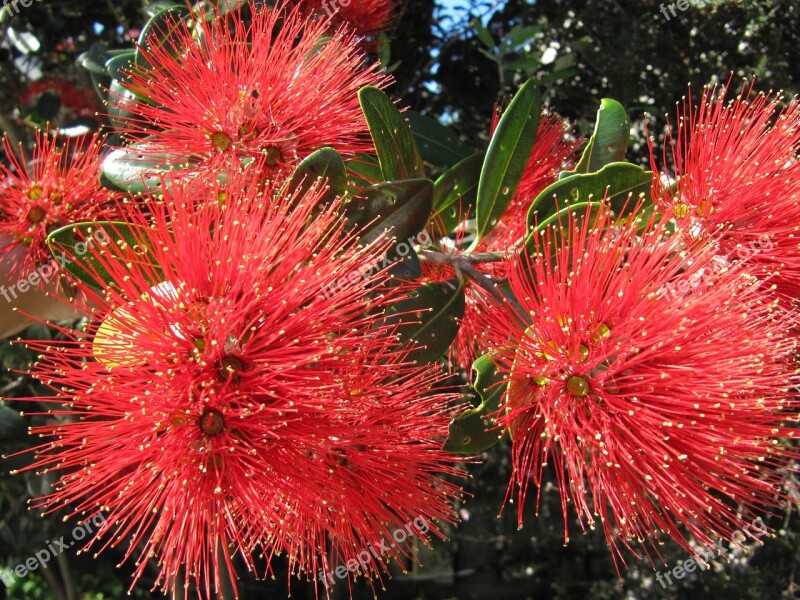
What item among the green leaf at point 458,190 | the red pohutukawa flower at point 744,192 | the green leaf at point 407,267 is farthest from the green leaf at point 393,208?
the red pohutukawa flower at point 744,192

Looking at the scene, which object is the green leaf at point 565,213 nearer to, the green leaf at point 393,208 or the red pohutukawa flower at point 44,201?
the green leaf at point 393,208

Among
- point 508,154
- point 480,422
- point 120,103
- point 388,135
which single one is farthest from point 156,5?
point 480,422

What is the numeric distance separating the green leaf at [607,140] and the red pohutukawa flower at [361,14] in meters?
0.85

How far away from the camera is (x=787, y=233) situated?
3.57 ft

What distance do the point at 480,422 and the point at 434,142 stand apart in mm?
866

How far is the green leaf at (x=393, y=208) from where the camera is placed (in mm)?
983

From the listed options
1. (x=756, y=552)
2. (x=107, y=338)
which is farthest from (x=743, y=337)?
(x=756, y=552)

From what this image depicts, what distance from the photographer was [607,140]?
1.12 meters

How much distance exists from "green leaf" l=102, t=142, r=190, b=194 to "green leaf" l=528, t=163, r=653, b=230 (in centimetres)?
62

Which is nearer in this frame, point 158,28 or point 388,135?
point 388,135

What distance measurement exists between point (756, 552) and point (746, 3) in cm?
228

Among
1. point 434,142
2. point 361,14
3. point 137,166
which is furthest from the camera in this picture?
point 361,14

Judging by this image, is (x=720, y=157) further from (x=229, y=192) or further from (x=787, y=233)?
(x=229, y=192)

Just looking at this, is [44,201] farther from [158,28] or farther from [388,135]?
[388,135]
